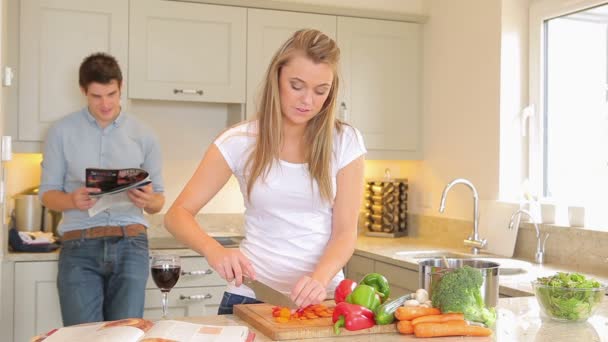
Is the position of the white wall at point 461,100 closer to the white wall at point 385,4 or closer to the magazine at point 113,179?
the white wall at point 385,4

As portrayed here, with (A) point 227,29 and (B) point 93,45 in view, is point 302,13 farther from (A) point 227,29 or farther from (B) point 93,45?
(B) point 93,45

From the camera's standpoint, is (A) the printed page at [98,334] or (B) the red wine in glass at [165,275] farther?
(B) the red wine in glass at [165,275]

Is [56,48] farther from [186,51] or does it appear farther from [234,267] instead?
A: [234,267]

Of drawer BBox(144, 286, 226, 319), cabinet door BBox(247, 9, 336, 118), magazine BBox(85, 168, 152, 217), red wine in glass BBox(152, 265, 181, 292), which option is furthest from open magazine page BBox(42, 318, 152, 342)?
cabinet door BBox(247, 9, 336, 118)

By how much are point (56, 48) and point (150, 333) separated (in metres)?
2.30

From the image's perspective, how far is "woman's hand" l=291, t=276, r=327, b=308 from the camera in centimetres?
167

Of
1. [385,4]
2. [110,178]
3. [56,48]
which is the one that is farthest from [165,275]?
[385,4]

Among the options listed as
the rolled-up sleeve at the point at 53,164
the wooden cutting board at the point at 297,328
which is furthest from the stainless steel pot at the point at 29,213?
the wooden cutting board at the point at 297,328

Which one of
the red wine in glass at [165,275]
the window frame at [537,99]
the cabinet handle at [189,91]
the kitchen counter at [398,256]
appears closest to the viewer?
the red wine in glass at [165,275]

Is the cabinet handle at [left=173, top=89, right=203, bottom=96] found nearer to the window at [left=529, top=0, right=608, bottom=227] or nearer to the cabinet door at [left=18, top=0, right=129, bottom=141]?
the cabinet door at [left=18, top=0, right=129, bottom=141]

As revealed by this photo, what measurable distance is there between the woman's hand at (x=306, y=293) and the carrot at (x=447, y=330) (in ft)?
0.82

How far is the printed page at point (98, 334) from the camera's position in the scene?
4.70 feet

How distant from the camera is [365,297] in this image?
1.67 m

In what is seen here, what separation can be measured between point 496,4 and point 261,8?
1208 mm
